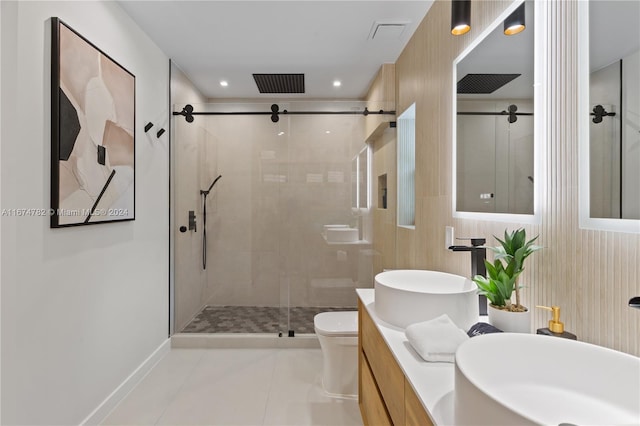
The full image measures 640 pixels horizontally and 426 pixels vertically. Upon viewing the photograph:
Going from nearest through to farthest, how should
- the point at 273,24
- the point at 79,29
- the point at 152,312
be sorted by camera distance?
the point at 79,29, the point at 273,24, the point at 152,312

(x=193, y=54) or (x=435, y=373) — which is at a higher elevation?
(x=193, y=54)

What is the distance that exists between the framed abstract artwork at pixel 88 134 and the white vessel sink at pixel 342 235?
1.66 metres

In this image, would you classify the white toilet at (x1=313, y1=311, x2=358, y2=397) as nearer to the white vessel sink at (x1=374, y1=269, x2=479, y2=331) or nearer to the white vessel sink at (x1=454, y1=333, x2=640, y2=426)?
the white vessel sink at (x1=374, y1=269, x2=479, y2=331)

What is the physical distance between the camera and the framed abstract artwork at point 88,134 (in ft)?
5.04

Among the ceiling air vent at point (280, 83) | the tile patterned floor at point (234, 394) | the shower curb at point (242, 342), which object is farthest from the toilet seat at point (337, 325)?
the ceiling air vent at point (280, 83)

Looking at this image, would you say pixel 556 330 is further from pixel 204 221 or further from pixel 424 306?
pixel 204 221

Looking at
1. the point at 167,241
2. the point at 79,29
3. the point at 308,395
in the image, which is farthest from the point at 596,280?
the point at 167,241

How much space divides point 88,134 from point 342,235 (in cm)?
210

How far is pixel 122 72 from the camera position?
2.07m

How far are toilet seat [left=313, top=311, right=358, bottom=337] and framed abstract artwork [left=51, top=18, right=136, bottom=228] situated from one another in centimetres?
149

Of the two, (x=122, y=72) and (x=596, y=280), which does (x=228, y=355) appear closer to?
(x=122, y=72)

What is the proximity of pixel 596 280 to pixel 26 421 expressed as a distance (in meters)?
2.22

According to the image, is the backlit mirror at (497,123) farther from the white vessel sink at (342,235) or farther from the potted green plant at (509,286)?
the white vessel sink at (342,235)

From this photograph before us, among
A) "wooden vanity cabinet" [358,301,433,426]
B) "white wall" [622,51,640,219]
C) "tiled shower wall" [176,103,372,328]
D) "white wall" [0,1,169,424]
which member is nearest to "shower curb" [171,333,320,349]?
"tiled shower wall" [176,103,372,328]
